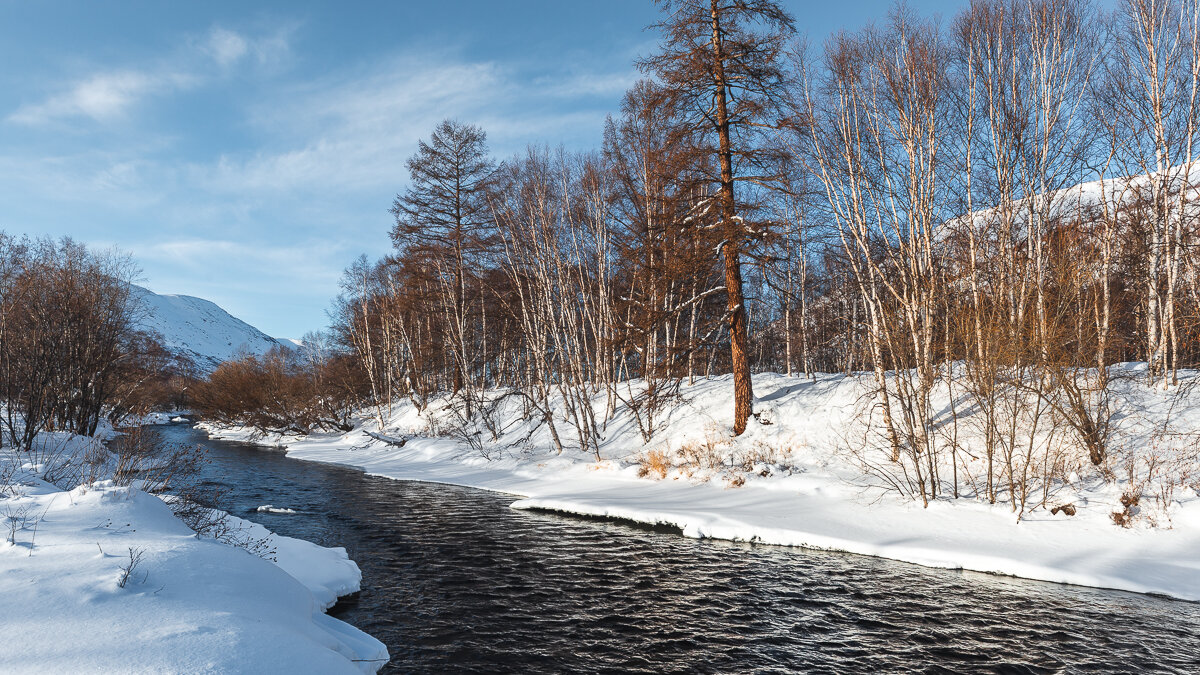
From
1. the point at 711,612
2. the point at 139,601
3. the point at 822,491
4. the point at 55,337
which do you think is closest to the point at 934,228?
the point at 822,491

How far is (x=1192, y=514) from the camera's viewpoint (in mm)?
9039

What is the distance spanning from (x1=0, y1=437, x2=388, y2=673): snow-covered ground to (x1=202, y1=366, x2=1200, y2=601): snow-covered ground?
8025 mm

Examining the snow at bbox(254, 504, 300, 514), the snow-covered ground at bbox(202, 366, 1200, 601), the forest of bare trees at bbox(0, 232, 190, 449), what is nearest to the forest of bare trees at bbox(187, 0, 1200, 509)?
the snow-covered ground at bbox(202, 366, 1200, 601)

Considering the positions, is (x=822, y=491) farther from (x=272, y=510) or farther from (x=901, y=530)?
(x=272, y=510)

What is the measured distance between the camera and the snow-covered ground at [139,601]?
3797 millimetres

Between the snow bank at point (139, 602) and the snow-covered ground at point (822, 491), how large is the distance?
7985mm

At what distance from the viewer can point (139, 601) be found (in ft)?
14.6

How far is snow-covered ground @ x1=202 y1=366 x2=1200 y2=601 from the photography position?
29.2ft

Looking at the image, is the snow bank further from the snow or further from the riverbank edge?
the riverbank edge

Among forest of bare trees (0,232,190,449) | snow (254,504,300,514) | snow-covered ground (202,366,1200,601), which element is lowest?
snow (254,504,300,514)

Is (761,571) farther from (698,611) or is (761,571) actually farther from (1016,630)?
(1016,630)

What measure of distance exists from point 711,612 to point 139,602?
6.22 m

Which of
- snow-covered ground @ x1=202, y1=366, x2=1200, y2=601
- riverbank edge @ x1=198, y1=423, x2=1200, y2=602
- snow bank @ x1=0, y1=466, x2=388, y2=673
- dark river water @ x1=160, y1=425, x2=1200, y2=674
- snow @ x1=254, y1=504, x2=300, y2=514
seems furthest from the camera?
snow @ x1=254, y1=504, x2=300, y2=514

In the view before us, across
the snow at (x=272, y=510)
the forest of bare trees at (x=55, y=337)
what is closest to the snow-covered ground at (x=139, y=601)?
the snow at (x=272, y=510)
